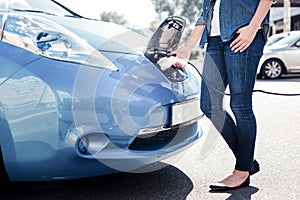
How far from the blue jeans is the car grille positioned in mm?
272

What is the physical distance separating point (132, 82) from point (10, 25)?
0.68 metres

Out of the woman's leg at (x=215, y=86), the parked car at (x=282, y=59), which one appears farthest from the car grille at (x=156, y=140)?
the parked car at (x=282, y=59)

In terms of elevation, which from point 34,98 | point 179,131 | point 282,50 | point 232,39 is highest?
point 232,39

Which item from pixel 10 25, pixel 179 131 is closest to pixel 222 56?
pixel 179 131

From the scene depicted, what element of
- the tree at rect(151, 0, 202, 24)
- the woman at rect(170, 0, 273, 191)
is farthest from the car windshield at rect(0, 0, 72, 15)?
the tree at rect(151, 0, 202, 24)

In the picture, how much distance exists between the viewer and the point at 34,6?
282 centimetres

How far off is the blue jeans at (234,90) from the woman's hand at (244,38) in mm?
43

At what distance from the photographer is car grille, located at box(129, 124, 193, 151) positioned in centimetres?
213

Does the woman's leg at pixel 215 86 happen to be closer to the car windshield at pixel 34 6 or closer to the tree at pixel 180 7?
the car windshield at pixel 34 6

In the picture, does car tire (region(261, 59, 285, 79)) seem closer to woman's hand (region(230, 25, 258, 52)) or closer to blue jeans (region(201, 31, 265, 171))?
blue jeans (region(201, 31, 265, 171))

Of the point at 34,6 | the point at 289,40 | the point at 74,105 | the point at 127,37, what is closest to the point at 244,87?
the point at 127,37

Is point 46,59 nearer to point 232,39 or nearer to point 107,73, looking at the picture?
point 107,73

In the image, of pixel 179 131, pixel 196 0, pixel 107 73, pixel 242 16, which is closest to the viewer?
pixel 107 73

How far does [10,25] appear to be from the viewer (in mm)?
2059
